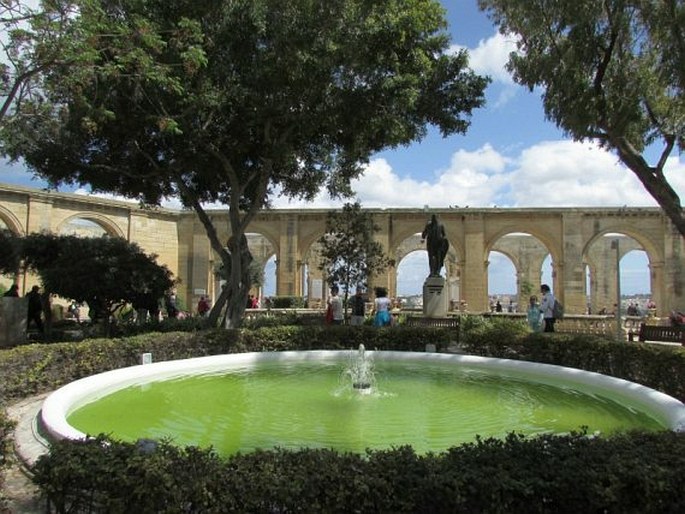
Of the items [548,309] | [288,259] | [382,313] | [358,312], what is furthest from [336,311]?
[288,259]

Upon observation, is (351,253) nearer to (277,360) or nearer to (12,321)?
(277,360)

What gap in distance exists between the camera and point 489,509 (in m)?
2.72

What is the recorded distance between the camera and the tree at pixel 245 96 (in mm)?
9703

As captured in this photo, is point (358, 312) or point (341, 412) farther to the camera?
point (358, 312)

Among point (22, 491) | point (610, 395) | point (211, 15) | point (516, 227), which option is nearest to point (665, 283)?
point (516, 227)

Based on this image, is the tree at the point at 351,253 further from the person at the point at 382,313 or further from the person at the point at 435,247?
the person at the point at 382,313

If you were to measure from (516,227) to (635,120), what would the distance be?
59.9 ft

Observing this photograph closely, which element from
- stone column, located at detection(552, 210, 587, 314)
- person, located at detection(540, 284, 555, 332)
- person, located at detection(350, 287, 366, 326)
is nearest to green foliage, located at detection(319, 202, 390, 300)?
person, located at detection(350, 287, 366, 326)

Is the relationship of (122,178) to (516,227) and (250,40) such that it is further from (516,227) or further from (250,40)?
(516,227)

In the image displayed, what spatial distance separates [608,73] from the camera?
1040cm

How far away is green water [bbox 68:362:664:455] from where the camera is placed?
4996 millimetres

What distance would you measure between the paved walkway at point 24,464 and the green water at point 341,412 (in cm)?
47

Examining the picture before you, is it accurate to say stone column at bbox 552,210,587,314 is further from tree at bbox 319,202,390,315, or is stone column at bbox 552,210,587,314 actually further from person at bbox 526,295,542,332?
person at bbox 526,295,542,332

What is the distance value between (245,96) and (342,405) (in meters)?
6.77
